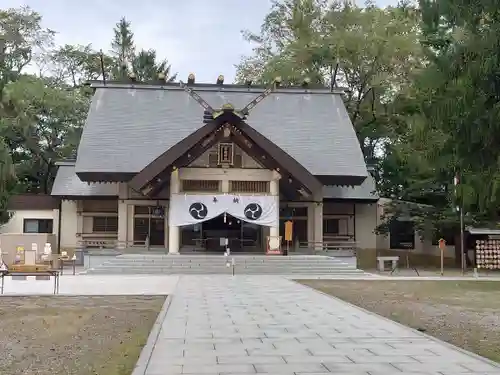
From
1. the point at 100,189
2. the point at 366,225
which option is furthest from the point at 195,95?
the point at 366,225

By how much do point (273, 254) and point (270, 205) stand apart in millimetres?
2116

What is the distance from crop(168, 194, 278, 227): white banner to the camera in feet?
80.1

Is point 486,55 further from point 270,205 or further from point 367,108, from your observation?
point 367,108

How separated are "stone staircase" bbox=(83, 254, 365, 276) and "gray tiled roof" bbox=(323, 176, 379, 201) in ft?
19.5

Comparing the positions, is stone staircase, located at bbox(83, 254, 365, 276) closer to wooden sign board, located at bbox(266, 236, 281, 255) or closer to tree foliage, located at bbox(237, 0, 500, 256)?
wooden sign board, located at bbox(266, 236, 281, 255)

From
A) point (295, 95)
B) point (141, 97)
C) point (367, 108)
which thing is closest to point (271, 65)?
point (295, 95)

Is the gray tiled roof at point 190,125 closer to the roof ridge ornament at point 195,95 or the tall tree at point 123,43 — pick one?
the roof ridge ornament at point 195,95

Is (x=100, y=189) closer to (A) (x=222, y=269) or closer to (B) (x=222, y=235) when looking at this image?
(B) (x=222, y=235)

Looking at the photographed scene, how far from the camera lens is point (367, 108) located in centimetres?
3484

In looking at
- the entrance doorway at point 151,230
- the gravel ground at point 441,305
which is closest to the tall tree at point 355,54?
the entrance doorway at point 151,230

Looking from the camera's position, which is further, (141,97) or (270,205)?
(141,97)

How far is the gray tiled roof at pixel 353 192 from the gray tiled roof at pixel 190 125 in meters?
2.09

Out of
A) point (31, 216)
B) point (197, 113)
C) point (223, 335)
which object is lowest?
point (223, 335)

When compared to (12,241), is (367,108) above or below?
above
